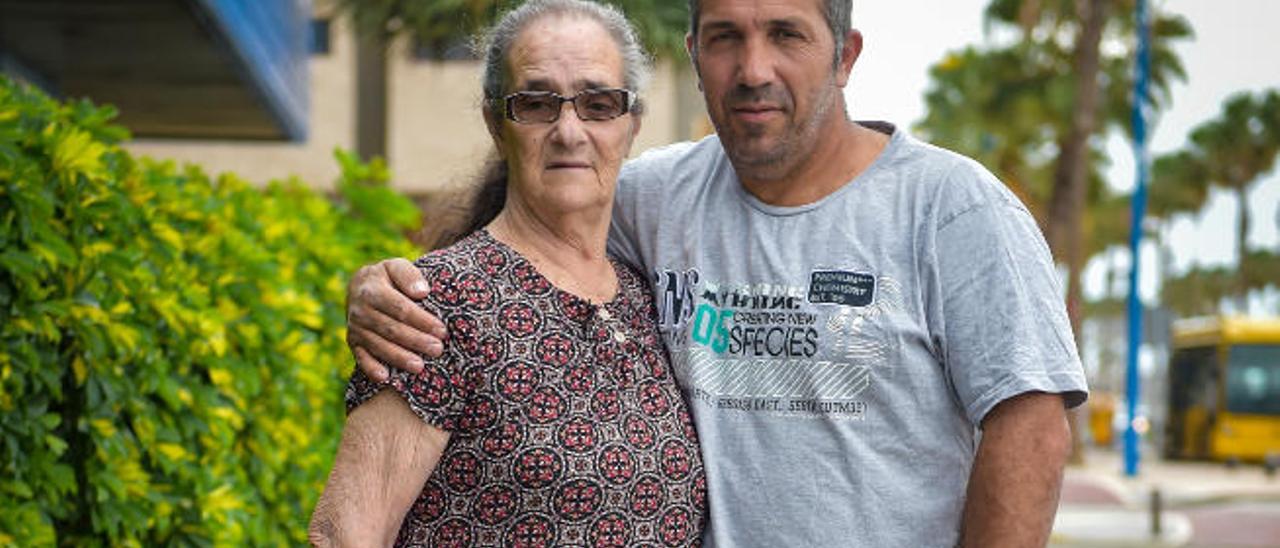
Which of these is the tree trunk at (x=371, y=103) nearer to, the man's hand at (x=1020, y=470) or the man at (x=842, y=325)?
the man at (x=842, y=325)

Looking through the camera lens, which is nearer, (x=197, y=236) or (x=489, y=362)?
(x=489, y=362)

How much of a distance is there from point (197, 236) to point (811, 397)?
6.95 feet

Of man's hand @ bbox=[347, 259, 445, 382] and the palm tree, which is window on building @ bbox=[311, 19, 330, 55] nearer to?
man's hand @ bbox=[347, 259, 445, 382]

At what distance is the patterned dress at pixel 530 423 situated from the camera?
272cm

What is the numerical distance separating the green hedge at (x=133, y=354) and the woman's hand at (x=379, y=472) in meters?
1.00

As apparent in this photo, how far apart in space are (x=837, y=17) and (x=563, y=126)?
52cm

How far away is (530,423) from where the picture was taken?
2730mm

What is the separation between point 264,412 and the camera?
15.3ft

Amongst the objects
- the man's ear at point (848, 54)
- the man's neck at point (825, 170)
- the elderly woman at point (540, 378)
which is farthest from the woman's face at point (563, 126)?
the man's ear at point (848, 54)

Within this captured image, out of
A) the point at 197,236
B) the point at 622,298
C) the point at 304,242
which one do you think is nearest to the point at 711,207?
the point at 622,298

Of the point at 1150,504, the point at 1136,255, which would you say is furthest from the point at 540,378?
the point at 1136,255

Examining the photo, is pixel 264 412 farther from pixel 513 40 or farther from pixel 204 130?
pixel 204 130

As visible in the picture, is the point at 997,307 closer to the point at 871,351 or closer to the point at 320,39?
the point at 871,351

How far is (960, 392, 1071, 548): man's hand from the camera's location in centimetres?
267
